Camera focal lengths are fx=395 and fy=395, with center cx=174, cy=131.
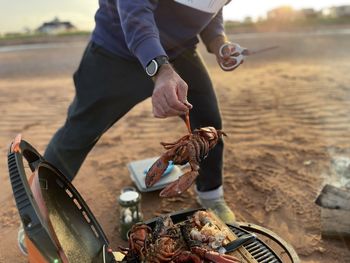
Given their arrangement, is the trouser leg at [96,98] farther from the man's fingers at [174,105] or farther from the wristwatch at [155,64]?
the man's fingers at [174,105]

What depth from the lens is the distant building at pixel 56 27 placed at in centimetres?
2072

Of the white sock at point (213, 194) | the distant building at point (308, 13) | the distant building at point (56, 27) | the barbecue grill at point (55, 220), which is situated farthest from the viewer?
the distant building at point (308, 13)

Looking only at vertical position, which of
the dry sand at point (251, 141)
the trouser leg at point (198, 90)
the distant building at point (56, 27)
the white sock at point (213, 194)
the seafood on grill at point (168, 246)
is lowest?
the distant building at point (56, 27)

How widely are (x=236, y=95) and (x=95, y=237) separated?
555 cm

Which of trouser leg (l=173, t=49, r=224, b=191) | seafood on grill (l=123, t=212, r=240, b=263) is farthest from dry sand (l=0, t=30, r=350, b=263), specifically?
seafood on grill (l=123, t=212, r=240, b=263)

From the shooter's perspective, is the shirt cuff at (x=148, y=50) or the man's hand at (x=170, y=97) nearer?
the man's hand at (x=170, y=97)

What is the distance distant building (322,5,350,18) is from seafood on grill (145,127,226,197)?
22845 millimetres

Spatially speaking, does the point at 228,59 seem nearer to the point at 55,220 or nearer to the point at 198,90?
the point at 198,90

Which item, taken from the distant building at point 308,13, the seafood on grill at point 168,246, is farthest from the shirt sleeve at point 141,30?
the distant building at point 308,13

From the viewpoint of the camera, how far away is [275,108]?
6.71 meters

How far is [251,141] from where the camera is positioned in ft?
17.9

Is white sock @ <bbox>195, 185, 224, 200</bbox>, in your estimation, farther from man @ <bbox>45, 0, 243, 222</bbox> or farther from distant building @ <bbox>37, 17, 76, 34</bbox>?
distant building @ <bbox>37, 17, 76, 34</bbox>

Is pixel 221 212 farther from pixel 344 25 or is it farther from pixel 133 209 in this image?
pixel 344 25

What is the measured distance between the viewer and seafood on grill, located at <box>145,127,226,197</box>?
2105 millimetres
